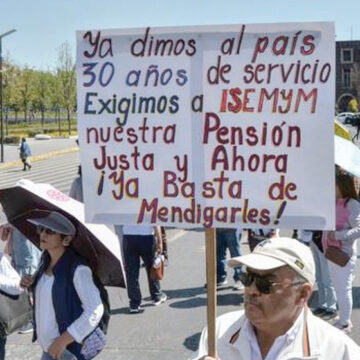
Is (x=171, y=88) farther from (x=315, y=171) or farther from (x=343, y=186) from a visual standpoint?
(x=343, y=186)

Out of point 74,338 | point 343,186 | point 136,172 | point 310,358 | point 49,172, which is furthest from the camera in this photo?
point 49,172

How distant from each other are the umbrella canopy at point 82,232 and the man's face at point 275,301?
59.5 inches

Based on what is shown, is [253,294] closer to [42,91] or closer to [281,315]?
[281,315]

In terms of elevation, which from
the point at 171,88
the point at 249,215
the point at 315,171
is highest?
the point at 171,88

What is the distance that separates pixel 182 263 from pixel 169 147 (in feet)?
23.0

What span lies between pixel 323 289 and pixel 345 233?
1.14m

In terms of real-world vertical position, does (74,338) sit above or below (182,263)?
above

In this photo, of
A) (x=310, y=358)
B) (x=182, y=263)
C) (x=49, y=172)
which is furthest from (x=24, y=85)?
(x=310, y=358)

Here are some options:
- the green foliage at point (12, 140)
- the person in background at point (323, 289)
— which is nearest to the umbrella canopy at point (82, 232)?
the person in background at point (323, 289)

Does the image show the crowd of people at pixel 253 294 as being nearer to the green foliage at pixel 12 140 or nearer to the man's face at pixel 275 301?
the man's face at pixel 275 301

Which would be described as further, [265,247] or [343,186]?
[343,186]

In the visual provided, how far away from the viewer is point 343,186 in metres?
6.46

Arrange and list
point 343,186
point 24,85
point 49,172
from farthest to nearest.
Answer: point 24,85 → point 49,172 → point 343,186

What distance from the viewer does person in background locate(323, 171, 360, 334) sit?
6414 millimetres
